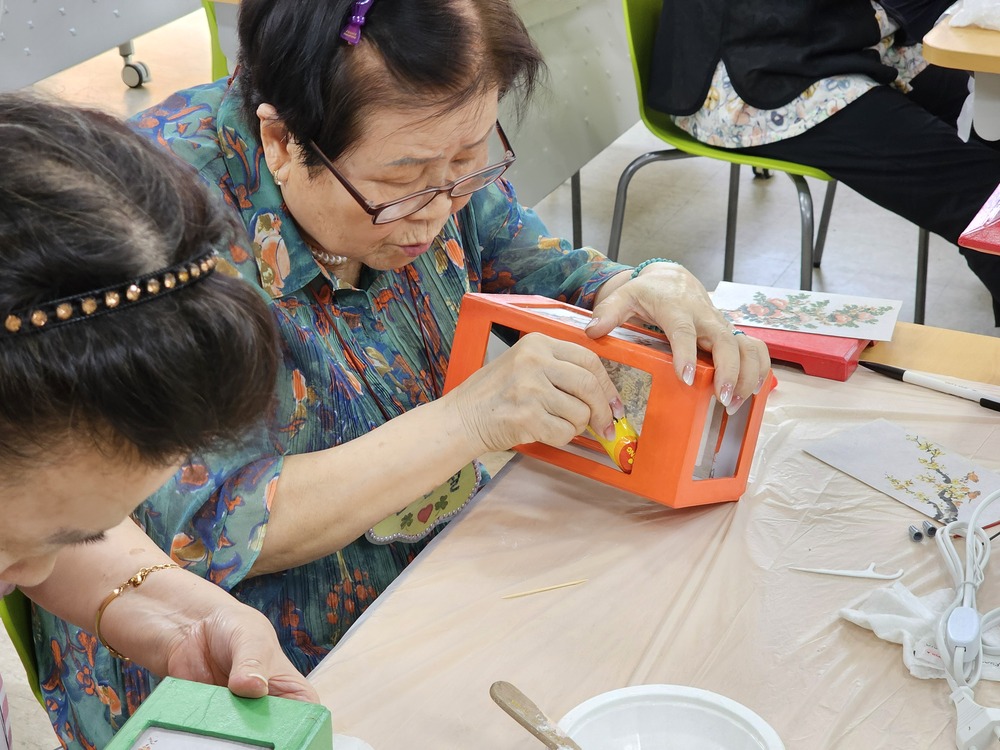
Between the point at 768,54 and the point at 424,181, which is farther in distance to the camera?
the point at 768,54

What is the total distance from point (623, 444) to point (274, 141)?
494mm

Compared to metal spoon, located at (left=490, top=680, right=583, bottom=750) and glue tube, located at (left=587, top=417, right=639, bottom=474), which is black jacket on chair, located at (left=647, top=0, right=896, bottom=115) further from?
metal spoon, located at (left=490, top=680, right=583, bottom=750)

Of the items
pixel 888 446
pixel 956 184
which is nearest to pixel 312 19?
pixel 888 446

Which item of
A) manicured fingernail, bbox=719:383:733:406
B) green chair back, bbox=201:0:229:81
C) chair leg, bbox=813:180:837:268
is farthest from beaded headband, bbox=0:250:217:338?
chair leg, bbox=813:180:837:268

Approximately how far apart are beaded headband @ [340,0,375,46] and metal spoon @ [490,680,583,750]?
619 millimetres

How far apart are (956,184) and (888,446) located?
4.56 feet

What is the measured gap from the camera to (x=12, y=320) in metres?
0.51

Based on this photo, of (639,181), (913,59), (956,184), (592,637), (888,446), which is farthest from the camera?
(639,181)

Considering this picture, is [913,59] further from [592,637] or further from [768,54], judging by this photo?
[592,637]

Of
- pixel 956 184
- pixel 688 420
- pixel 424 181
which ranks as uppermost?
pixel 424 181

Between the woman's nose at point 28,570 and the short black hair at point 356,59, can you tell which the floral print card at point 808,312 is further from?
the woman's nose at point 28,570

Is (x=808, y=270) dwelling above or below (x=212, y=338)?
below

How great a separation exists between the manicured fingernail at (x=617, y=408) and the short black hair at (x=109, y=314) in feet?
1.75

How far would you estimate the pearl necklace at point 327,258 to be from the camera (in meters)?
1.19
